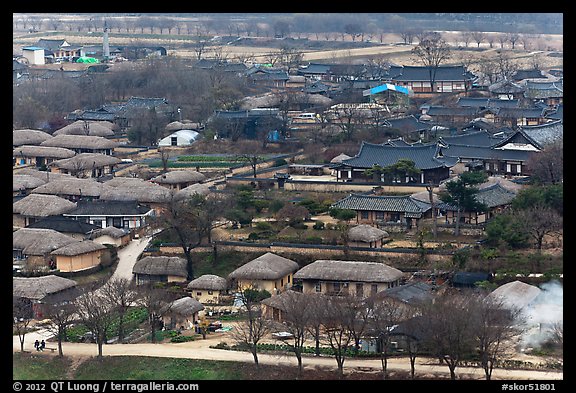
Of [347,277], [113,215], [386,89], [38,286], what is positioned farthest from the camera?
[386,89]

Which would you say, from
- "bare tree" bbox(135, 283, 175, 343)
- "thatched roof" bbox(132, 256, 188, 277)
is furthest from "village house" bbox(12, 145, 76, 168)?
"bare tree" bbox(135, 283, 175, 343)

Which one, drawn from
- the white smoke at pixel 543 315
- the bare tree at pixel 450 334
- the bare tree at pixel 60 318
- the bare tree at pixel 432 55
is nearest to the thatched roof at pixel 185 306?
the bare tree at pixel 60 318

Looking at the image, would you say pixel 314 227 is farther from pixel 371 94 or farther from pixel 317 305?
pixel 371 94

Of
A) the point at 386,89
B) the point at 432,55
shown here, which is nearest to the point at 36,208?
the point at 386,89

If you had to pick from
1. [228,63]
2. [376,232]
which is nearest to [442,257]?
[376,232]

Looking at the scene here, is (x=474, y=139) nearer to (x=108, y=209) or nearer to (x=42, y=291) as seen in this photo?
(x=108, y=209)
